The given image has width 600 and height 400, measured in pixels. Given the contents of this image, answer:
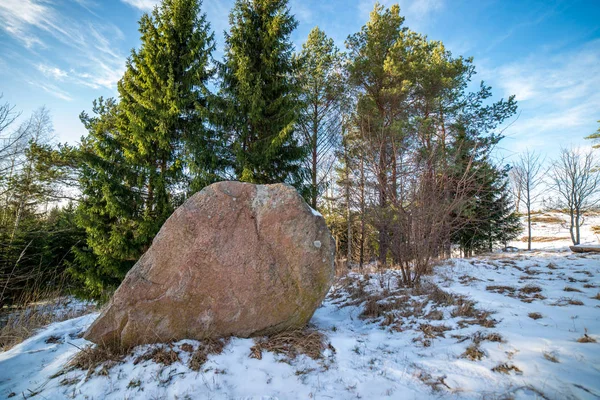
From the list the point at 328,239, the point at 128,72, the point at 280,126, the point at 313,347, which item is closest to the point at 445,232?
the point at 328,239

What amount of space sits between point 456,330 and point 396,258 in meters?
2.15

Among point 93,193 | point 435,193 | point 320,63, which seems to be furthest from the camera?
point 320,63

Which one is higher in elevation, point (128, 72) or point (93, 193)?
point (128, 72)

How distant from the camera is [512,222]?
12664mm

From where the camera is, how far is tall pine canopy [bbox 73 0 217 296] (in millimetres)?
6633

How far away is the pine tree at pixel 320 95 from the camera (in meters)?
9.87

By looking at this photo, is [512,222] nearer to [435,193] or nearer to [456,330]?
[435,193]

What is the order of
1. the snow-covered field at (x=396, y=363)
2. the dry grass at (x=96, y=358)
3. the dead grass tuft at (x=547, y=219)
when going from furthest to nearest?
the dead grass tuft at (x=547, y=219) < the dry grass at (x=96, y=358) < the snow-covered field at (x=396, y=363)

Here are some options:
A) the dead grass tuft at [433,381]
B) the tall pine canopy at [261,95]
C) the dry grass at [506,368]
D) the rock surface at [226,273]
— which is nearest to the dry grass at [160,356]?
the rock surface at [226,273]

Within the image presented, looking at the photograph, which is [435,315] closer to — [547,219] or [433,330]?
[433,330]

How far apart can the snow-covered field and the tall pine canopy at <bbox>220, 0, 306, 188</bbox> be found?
4.93 meters

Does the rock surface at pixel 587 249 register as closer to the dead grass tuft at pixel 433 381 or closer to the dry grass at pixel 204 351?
the dead grass tuft at pixel 433 381

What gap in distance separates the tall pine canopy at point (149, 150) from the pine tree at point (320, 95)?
12.6 ft

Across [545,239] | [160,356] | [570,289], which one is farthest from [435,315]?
[545,239]
